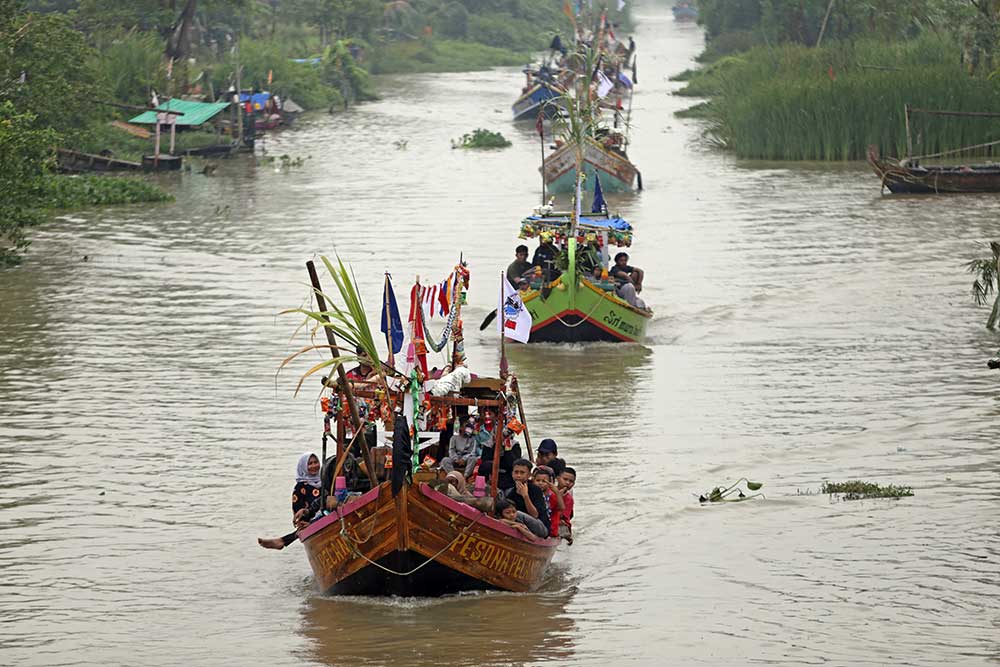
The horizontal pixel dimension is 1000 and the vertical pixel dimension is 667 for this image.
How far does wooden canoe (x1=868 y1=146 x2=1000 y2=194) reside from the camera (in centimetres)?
3725

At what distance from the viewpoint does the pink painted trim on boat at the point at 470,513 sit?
12.2 meters

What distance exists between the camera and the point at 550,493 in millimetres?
13906

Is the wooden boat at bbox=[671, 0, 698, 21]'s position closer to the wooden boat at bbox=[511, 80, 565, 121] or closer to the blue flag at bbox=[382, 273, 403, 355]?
the wooden boat at bbox=[511, 80, 565, 121]

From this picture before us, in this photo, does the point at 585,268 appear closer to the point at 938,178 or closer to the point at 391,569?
the point at 391,569

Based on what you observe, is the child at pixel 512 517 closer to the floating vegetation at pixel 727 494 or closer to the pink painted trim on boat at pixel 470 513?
the pink painted trim on boat at pixel 470 513

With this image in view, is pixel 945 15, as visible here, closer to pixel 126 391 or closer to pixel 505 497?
pixel 126 391

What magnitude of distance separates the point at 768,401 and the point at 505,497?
24.8 feet

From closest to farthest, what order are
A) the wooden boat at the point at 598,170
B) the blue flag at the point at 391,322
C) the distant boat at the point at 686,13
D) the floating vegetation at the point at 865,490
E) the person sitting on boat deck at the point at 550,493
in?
the blue flag at the point at 391,322
the person sitting on boat deck at the point at 550,493
the floating vegetation at the point at 865,490
the wooden boat at the point at 598,170
the distant boat at the point at 686,13

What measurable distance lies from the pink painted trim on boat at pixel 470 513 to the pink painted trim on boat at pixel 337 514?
0.38 m

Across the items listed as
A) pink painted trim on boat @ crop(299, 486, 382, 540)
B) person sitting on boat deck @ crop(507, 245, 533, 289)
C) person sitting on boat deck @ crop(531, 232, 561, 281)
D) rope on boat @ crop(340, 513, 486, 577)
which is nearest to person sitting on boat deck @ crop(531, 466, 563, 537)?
rope on boat @ crop(340, 513, 486, 577)

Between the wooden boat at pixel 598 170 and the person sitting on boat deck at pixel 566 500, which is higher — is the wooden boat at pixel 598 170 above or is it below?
above

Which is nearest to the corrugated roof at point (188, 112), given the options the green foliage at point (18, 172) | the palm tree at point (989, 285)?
the green foliage at point (18, 172)

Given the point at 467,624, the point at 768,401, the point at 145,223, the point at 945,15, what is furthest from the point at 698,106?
the point at 467,624

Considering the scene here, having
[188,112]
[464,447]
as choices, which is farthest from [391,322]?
[188,112]
